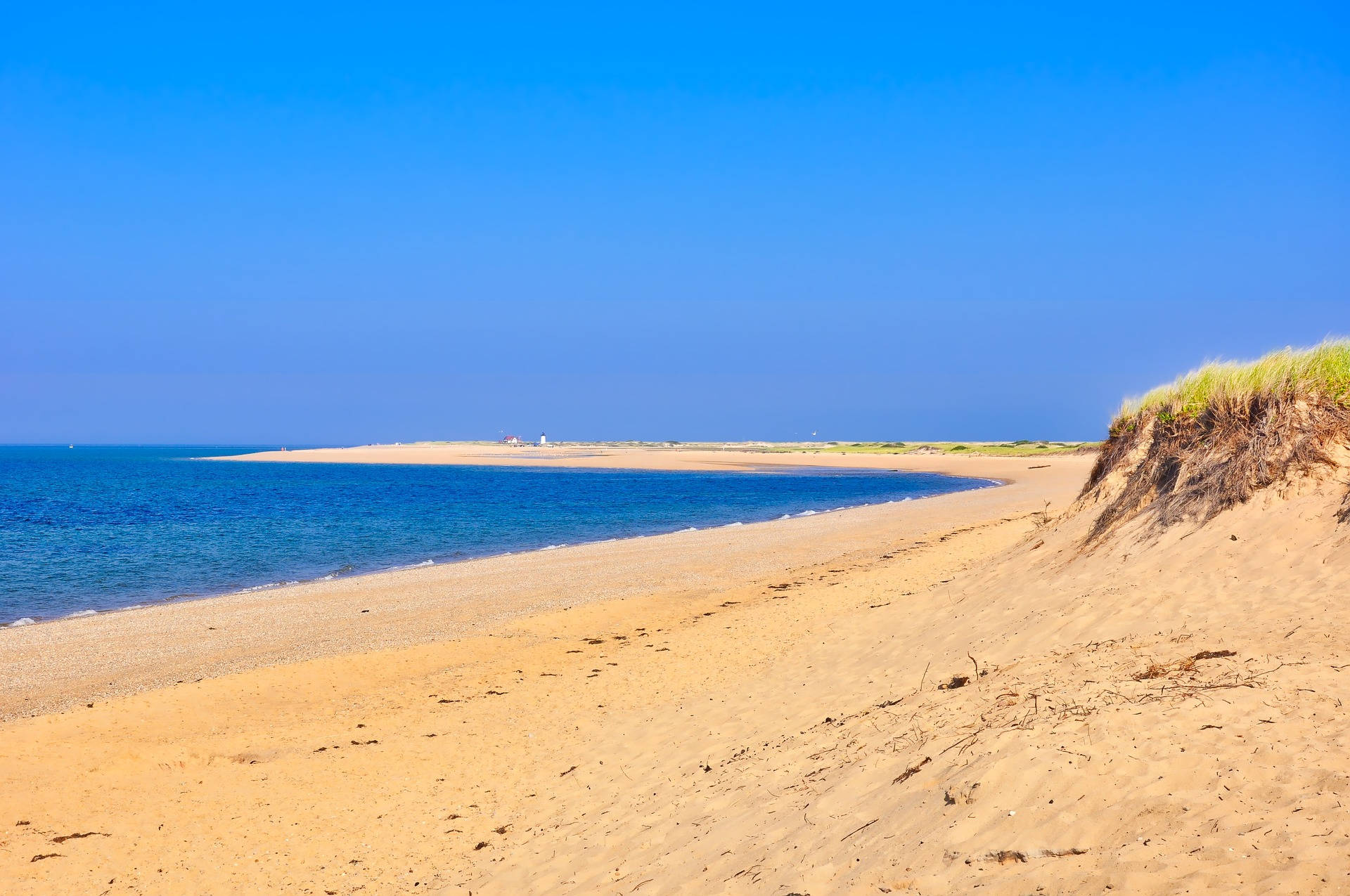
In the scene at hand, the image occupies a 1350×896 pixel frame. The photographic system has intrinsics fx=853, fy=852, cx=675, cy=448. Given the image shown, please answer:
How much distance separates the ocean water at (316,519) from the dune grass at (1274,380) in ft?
67.1

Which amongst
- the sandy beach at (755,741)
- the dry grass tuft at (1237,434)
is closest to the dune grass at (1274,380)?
the dry grass tuft at (1237,434)

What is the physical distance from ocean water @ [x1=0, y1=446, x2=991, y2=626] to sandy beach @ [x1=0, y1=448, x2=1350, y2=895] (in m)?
7.67

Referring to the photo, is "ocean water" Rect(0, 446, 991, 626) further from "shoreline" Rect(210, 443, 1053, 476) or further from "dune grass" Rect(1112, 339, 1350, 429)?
"dune grass" Rect(1112, 339, 1350, 429)

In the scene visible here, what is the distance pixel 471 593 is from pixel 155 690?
7.77 metres

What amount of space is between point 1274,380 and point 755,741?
860 cm

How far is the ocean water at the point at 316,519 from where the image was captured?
76.8ft

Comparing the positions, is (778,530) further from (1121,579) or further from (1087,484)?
(1121,579)

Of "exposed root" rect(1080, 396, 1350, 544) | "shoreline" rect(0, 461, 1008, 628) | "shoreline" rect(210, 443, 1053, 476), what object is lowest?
"shoreline" rect(0, 461, 1008, 628)

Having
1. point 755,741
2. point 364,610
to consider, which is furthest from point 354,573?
point 755,741

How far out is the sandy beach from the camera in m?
4.84

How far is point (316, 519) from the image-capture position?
3916cm

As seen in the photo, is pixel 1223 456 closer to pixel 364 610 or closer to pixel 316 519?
pixel 364 610

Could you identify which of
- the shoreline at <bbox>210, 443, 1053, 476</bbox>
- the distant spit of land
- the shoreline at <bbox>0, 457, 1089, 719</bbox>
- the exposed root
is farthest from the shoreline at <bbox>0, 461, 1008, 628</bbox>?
the distant spit of land

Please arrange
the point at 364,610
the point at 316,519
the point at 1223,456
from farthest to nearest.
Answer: the point at 316,519, the point at 364,610, the point at 1223,456
